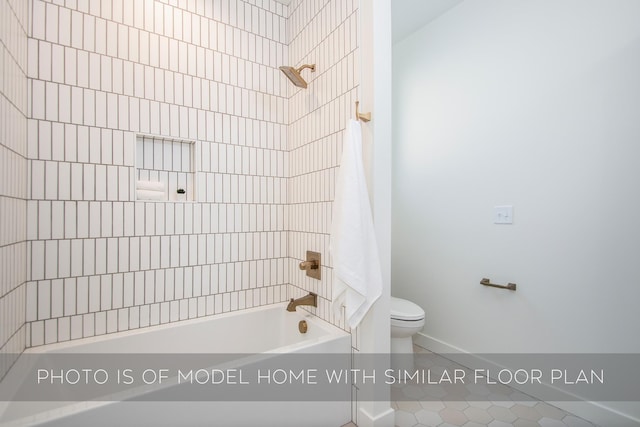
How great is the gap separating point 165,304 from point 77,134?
3.19ft

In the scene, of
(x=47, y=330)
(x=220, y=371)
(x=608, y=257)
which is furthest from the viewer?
(x=608, y=257)

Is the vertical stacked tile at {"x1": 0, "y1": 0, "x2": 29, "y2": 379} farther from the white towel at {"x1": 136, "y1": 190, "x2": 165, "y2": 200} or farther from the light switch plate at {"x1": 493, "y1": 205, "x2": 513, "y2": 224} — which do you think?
the light switch plate at {"x1": 493, "y1": 205, "x2": 513, "y2": 224}

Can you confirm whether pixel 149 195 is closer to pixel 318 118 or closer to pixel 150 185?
pixel 150 185

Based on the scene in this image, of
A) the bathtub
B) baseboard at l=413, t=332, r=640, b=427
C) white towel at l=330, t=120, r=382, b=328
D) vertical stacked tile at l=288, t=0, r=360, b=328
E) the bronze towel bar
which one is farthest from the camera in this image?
the bronze towel bar

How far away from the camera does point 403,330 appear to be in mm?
1981

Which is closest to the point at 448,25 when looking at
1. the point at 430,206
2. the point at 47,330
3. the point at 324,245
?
the point at 430,206

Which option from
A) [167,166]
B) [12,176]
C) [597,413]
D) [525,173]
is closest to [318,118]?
[167,166]

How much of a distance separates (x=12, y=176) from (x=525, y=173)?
101 inches

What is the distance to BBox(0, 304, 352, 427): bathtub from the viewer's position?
102 centimetres

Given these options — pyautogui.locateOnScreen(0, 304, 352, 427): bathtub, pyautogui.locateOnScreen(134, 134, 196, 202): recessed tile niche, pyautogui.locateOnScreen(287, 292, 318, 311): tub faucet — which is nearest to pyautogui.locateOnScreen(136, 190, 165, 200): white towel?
pyautogui.locateOnScreen(134, 134, 196, 202): recessed tile niche

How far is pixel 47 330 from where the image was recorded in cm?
145

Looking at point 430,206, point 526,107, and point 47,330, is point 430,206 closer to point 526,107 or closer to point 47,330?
point 526,107

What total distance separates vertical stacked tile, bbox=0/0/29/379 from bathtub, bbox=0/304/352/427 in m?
0.17

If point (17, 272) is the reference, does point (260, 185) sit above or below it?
above
